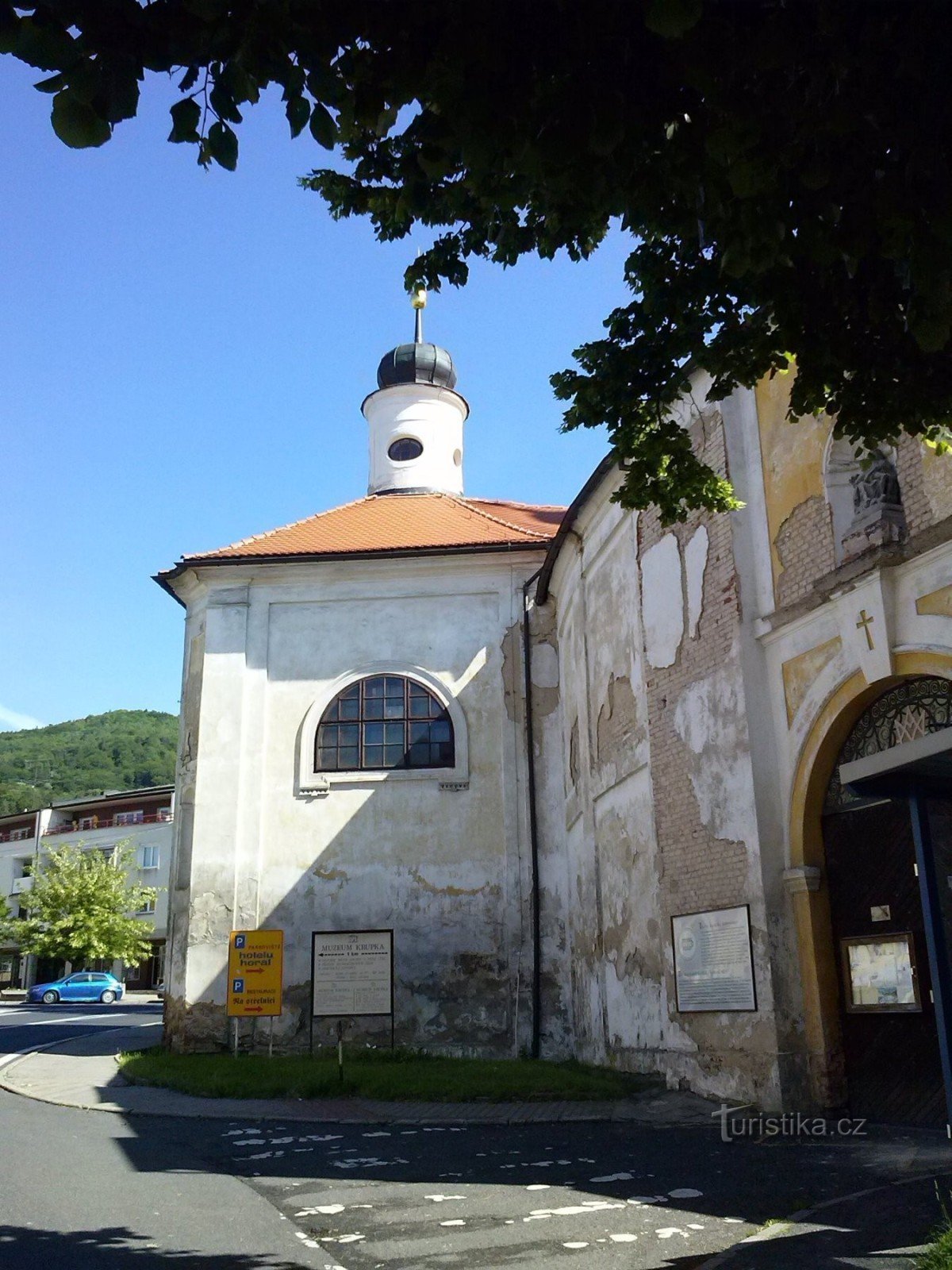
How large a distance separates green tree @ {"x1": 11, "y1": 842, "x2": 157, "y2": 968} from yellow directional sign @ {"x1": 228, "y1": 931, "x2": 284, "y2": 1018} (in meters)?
37.7

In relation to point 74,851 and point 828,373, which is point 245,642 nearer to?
point 828,373

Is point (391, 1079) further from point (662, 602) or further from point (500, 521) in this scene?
point (500, 521)

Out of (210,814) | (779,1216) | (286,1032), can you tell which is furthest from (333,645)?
(779,1216)

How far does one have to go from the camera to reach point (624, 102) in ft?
13.8

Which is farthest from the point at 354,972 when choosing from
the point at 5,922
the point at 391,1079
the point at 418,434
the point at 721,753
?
the point at 5,922

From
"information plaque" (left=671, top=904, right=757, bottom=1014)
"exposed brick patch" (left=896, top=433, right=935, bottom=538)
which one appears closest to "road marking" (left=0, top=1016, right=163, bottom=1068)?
"information plaque" (left=671, top=904, right=757, bottom=1014)

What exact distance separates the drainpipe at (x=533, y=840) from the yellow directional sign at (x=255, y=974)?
4.41 meters

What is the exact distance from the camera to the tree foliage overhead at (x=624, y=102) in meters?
3.79

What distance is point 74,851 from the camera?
→ 5488cm

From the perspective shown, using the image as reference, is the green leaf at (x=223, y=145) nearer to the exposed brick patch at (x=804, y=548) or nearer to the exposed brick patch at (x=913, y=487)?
the exposed brick patch at (x=913, y=487)

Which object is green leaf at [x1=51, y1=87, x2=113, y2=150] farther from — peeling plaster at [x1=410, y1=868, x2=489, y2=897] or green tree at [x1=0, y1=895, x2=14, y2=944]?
green tree at [x1=0, y1=895, x2=14, y2=944]

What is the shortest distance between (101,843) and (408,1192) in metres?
59.7

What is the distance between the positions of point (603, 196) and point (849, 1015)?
890 centimetres

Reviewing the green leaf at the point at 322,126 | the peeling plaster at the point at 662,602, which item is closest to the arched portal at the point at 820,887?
the peeling plaster at the point at 662,602
